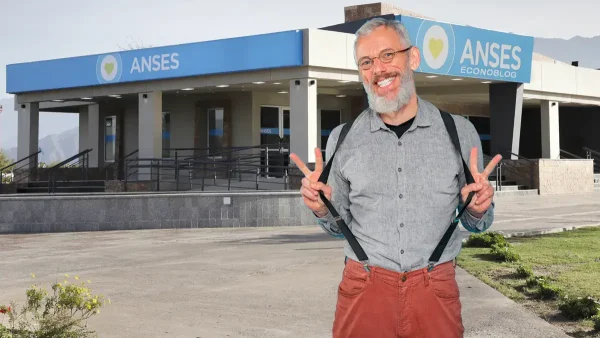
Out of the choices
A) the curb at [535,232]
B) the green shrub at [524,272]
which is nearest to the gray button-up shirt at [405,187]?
the green shrub at [524,272]

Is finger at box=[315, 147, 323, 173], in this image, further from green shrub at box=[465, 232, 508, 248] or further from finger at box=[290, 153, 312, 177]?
green shrub at box=[465, 232, 508, 248]

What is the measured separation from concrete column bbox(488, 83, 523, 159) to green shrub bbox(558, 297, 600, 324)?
25.7 metres

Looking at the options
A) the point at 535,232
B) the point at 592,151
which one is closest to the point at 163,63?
the point at 535,232

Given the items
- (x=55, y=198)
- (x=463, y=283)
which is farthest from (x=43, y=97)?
(x=463, y=283)

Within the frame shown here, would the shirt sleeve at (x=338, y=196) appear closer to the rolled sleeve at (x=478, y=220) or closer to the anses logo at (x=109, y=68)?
the rolled sleeve at (x=478, y=220)

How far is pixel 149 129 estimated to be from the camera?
30.0 metres

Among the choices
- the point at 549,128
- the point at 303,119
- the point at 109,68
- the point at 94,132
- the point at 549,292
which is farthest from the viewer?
the point at 94,132

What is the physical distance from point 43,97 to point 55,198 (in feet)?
51.0

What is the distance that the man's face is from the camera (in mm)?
3203

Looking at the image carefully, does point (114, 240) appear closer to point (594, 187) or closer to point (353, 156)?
point (353, 156)

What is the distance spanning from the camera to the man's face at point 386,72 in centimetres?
320

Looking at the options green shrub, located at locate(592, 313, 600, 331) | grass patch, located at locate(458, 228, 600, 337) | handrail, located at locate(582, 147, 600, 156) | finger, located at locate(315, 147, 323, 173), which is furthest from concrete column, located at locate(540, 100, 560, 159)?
finger, located at locate(315, 147, 323, 173)

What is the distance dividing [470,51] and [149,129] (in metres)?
12.7

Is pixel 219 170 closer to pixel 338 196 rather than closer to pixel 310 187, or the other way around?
pixel 338 196
